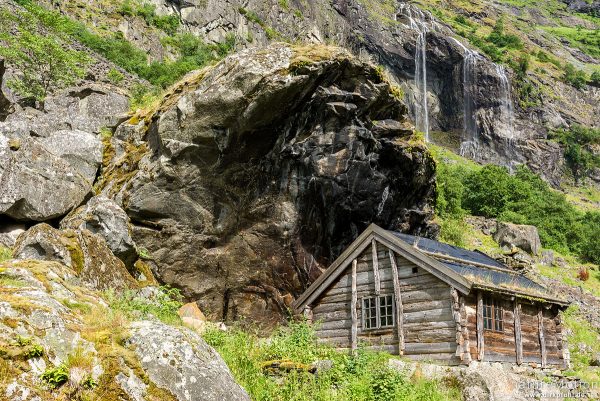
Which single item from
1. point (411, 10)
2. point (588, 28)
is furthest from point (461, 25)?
point (588, 28)

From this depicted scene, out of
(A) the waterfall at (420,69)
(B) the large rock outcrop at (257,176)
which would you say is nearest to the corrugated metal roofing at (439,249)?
(B) the large rock outcrop at (257,176)

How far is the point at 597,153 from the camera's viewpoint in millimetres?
87375

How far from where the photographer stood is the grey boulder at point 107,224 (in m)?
14.4

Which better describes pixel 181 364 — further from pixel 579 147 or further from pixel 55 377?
pixel 579 147

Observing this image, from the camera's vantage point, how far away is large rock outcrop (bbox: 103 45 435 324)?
56.1 feet

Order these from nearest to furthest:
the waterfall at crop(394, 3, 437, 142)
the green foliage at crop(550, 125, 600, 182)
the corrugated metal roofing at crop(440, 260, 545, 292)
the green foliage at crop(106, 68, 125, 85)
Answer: the corrugated metal roofing at crop(440, 260, 545, 292), the green foliage at crop(106, 68, 125, 85), the waterfall at crop(394, 3, 437, 142), the green foliage at crop(550, 125, 600, 182)

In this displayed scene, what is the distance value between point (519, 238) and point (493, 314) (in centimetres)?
2472

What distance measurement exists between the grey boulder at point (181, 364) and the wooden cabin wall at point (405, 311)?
1083cm

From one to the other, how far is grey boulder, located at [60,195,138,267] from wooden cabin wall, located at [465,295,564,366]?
383 inches

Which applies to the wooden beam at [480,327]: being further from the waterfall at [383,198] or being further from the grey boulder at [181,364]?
the grey boulder at [181,364]

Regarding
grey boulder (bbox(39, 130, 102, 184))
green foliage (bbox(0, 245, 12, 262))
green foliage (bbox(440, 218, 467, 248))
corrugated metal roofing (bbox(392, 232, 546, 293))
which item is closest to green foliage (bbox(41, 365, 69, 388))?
green foliage (bbox(0, 245, 12, 262))

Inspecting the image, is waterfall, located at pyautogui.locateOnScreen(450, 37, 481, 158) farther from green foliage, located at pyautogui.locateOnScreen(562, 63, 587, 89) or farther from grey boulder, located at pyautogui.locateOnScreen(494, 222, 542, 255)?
grey boulder, located at pyautogui.locateOnScreen(494, 222, 542, 255)

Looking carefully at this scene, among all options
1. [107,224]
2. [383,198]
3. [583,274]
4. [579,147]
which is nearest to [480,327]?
[383,198]

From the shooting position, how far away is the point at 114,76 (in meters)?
40.0
